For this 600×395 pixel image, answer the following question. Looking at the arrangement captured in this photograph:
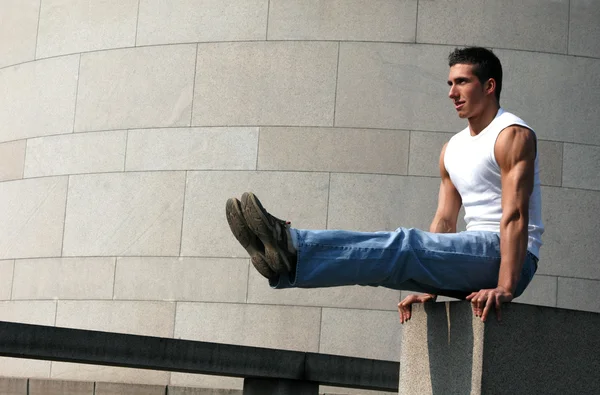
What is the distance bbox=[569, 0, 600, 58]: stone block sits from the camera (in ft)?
38.8

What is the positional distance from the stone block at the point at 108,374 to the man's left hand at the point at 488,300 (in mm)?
5632

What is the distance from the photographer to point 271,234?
20.4 ft

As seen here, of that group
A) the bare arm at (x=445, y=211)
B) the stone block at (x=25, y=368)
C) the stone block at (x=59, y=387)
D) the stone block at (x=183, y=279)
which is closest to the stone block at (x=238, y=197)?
the stone block at (x=183, y=279)

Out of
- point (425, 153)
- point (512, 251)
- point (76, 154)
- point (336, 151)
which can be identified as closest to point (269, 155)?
point (336, 151)

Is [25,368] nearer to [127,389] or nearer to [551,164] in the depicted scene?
[127,389]

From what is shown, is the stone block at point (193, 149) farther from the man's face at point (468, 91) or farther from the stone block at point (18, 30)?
the man's face at point (468, 91)

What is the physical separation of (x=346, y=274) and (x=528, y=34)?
6.22 metres

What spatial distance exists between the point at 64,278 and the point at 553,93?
5.48 m

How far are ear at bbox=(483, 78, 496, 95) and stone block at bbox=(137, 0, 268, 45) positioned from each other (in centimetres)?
539

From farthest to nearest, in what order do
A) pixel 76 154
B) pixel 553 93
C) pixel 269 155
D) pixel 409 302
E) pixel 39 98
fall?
pixel 39 98, pixel 76 154, pixel 553 93, pixel 269 155, pixel 409 302

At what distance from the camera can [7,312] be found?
12.4 m

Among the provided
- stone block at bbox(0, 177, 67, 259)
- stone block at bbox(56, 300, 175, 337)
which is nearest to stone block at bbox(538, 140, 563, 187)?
stone block at bbox(56, 300, 175, 337)

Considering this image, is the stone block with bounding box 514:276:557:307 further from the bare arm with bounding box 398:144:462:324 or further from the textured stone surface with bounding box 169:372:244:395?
the bare arm with bounding box 398:144:462:324

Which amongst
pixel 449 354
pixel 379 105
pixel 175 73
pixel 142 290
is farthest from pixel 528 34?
pixel 449 354
